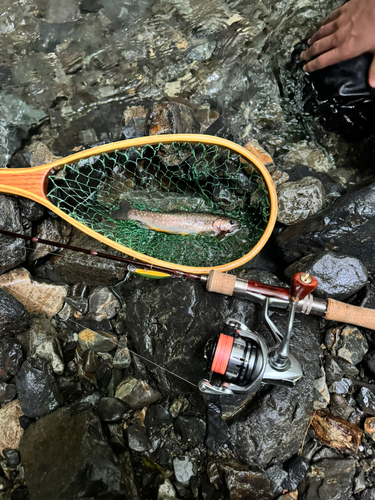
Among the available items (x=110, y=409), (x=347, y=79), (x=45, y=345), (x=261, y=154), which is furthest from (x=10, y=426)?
(x=347, y=79)

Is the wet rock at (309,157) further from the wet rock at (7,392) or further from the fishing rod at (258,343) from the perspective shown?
the wet rock at (7,392)

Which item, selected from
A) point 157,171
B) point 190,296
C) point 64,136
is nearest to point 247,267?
point 190,296

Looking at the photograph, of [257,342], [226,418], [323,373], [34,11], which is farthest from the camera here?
[34,11]

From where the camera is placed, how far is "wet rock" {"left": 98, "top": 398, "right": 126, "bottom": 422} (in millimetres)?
2390

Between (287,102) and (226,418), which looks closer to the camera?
(226,418)

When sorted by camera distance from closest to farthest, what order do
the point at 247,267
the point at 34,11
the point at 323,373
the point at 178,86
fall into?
the point at 323,373, the point at 247,267, the point at 34,11, the point at 178,86

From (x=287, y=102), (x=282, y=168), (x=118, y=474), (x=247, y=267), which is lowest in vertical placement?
(x=118, y=474)

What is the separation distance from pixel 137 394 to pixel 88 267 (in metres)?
1.19

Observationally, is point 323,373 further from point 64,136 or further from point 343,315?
point 64,136

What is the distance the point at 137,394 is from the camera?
8.02 ft

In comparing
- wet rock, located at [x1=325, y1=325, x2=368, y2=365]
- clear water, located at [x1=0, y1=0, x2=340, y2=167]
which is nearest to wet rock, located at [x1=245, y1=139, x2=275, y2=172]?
clear water, located at [x1=0, y1=0, x2=340, y2=167]

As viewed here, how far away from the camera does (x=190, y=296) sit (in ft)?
7.74

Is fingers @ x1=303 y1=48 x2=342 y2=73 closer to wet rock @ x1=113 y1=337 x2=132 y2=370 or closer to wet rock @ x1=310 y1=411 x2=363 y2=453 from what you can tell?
wet rock @ x1=310 y1=411 x2=363 y2=453

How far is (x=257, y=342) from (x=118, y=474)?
129 cm
